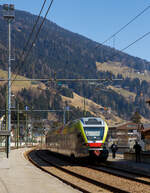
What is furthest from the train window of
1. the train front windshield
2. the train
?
the train front windshield

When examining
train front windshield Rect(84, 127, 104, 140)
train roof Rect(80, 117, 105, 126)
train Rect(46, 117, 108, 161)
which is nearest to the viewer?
train Rect(46, 117, 108, 161)

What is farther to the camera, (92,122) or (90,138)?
(92,122)

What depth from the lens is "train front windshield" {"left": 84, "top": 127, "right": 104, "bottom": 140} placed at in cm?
2966

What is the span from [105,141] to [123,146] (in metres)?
24.2

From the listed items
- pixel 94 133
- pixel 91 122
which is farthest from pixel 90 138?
pixel 91 122

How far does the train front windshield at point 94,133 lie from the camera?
29.7 metres

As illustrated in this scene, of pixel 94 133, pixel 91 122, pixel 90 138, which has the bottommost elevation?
pixel 90 138

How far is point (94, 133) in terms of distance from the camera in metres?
29.9

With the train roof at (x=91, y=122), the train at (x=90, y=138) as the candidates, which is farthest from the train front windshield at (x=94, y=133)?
the train roof at (x=91, y=122)

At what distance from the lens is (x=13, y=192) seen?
15672 millimetres

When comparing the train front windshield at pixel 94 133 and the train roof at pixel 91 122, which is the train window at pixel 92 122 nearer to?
the train roof at pixel 91 122

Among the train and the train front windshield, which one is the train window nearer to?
the train

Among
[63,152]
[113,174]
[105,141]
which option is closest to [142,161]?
[105,141]

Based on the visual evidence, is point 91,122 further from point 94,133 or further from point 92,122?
point 94,133
